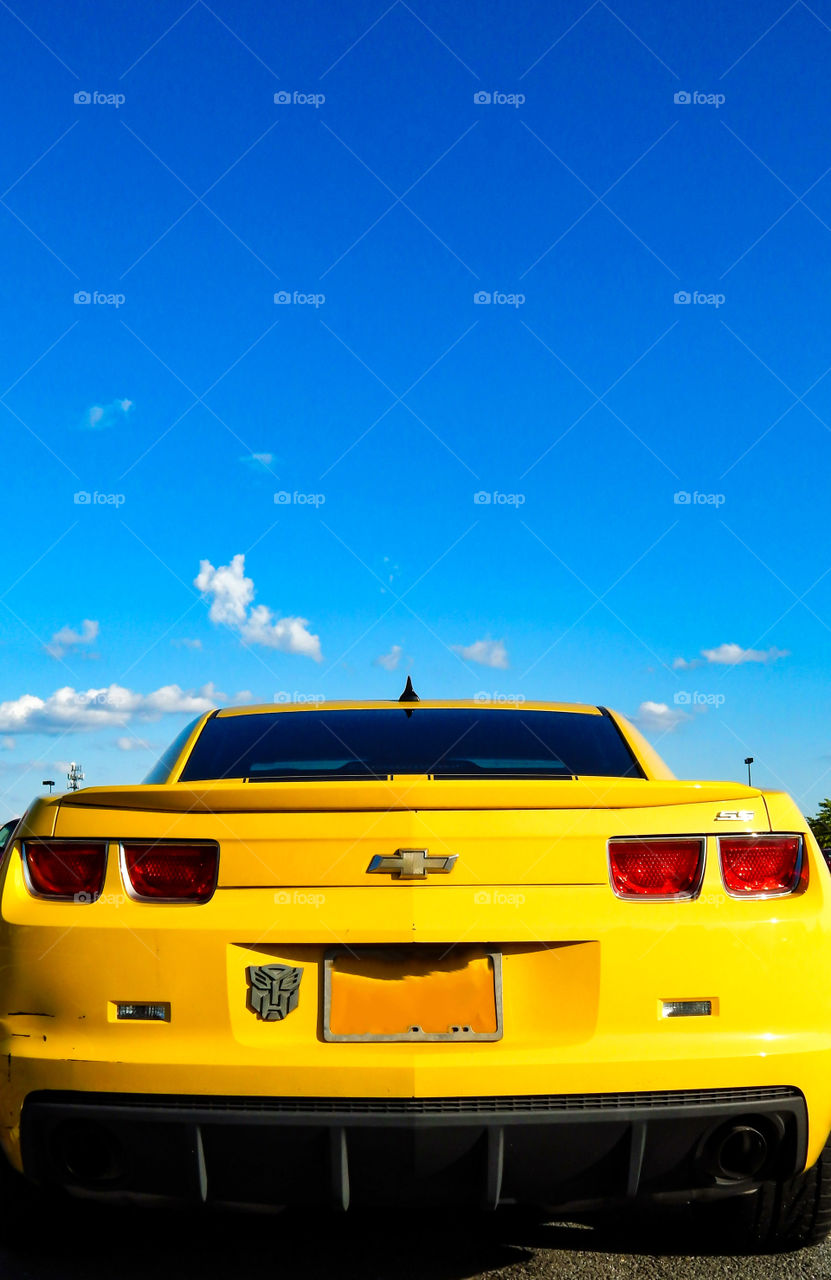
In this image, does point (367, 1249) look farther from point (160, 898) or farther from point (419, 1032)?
point (160, 898)

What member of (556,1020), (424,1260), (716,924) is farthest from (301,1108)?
(716,924)

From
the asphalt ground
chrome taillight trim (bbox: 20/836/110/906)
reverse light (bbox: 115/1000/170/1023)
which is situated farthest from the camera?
the asphalt ground

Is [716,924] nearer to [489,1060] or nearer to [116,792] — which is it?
[489,1060]

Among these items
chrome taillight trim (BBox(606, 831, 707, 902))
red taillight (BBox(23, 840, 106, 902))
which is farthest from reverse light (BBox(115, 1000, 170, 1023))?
chrome taillight trim (BBox(606, 831, 707, 902))

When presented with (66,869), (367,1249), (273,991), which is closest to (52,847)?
(66,869)

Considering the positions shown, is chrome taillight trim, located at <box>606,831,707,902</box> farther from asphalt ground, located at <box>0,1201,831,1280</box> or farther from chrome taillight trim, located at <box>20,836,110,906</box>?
chrome taillight trim, located at <box>20,836,110,906</box>

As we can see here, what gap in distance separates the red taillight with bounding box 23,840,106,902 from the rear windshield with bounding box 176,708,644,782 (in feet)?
2.46

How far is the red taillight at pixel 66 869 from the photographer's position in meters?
2.74

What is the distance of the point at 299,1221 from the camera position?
3.38m

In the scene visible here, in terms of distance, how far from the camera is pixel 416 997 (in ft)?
8.32

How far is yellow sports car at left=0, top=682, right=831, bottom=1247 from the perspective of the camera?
2500mm

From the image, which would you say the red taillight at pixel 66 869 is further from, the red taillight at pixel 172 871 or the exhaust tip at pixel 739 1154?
the exhaust tip at pixel 739 1154

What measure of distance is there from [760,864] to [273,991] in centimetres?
129

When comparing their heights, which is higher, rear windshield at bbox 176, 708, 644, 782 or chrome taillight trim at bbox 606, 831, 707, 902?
rear windshield at bbox 176, 708, 644, 782
